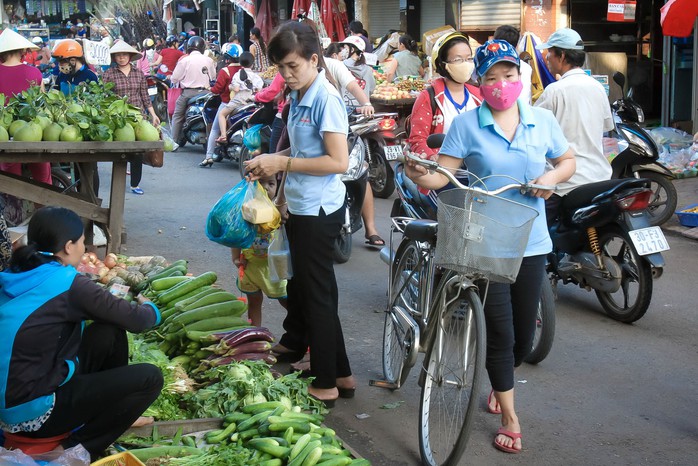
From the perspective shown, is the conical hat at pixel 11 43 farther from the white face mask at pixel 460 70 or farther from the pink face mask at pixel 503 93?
the pink face mask at pixel 503 93

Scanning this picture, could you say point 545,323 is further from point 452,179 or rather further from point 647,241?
point 452,179

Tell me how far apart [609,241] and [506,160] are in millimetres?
2486

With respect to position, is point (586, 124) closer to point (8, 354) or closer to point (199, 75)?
point (8, 354)

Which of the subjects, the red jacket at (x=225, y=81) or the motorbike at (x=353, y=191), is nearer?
the motorbike at (x=353, y=191)

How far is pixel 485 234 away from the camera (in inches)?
146

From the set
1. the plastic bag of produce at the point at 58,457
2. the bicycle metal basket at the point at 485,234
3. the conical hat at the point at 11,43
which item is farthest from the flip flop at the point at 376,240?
the plastic bag of produce at the point at 58,457

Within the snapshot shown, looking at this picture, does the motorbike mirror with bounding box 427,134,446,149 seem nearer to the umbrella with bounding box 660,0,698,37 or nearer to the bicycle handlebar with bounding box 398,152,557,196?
the bicycle handlebar with bounding box 398,152,557,196

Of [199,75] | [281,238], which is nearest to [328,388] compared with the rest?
[281,238]

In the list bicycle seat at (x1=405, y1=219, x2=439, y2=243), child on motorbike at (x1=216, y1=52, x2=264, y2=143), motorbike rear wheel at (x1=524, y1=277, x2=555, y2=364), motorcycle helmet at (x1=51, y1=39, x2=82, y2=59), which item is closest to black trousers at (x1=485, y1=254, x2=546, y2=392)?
bicycle seat at (x1=405, y1=219, x2=439, y2=243)

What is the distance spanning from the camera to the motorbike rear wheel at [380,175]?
35.9 feet

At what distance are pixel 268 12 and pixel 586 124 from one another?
18.1 metres

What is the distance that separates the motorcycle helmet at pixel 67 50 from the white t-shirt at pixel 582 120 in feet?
20.6

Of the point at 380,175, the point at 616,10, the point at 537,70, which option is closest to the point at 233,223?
the point at 380,175

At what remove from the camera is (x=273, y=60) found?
15.2 feet
